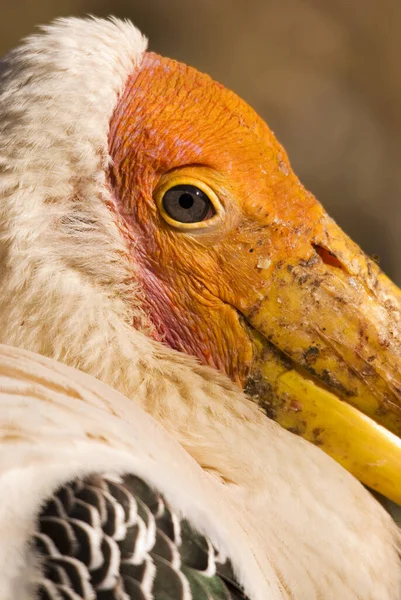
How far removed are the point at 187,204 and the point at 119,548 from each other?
0.90 metres

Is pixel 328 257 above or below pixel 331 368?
above

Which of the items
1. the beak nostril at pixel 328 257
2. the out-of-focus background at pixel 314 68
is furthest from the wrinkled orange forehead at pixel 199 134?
the out-of-focus background at pixel 314 68

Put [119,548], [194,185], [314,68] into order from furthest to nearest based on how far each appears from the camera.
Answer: [314,68]
[194,185]
[119,548]

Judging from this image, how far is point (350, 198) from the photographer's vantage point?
541 cm

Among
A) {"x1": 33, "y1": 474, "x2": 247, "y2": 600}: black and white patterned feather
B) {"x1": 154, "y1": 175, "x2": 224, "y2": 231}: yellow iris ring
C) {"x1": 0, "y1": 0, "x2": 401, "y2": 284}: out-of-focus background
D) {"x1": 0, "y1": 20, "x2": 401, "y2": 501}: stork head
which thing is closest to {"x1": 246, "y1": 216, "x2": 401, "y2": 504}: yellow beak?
{"x1": 0, "y1": 20, "x2": 401, "y2": 501}: stork head

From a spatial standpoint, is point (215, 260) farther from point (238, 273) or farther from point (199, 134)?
point (199, 134)

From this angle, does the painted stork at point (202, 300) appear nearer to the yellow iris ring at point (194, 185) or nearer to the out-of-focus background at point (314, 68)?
the yellow iris ring at point (194, 185)

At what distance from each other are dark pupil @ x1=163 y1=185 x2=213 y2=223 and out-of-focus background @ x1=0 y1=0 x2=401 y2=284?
3433 mm

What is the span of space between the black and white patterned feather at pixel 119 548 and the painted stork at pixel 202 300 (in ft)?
0.67

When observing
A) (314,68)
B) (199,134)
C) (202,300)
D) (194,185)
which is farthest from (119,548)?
(314,68)

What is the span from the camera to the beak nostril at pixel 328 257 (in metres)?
2.05

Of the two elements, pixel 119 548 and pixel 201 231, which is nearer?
pixel 119 548

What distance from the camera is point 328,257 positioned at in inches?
80.9

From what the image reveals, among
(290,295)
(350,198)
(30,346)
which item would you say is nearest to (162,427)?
(30,346)
